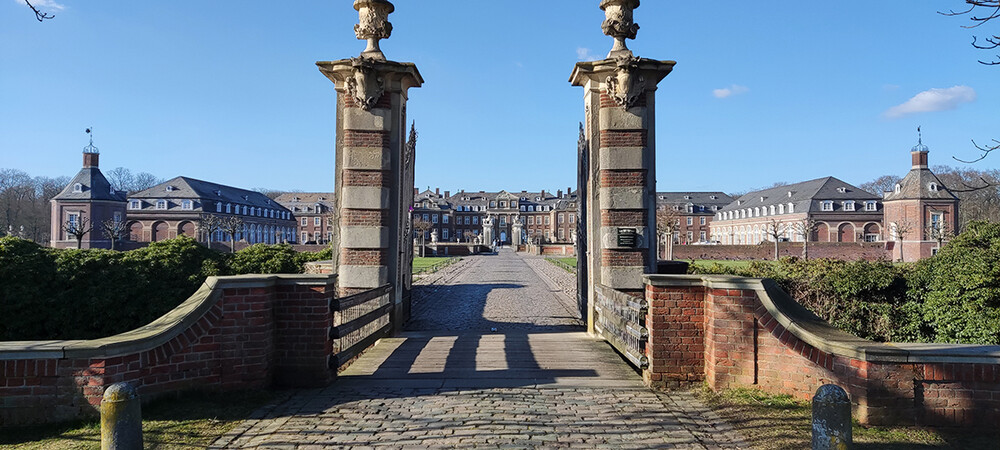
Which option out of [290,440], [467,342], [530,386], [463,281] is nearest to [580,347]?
[467,342]

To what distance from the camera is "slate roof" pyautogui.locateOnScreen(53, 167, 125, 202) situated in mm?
64812

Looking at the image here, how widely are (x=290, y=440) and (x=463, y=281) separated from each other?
2015 centimetres

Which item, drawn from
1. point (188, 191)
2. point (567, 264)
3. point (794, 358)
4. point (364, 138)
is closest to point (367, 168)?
point (364, 138)

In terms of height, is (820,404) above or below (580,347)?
above

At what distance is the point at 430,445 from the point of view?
4.39 meters

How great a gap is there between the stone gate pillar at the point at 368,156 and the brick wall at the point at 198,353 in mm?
3007

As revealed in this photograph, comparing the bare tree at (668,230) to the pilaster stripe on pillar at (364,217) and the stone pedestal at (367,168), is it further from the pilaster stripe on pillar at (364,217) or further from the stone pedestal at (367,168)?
the pilaster stripe on pillar at (364,217)

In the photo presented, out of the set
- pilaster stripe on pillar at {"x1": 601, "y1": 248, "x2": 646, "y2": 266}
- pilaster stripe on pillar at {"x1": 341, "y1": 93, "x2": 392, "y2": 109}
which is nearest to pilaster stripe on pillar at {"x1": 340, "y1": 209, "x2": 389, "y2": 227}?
pilaster stripe on pillar at {"x1": 341, "y1": 93, "x2": 392, "y2": 109}

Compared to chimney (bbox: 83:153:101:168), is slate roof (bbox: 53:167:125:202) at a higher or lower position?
lower

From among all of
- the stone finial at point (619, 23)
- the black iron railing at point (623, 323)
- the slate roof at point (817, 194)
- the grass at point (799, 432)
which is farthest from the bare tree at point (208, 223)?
the slate roof at point (817, 194)

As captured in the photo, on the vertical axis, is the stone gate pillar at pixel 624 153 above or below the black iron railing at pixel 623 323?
above

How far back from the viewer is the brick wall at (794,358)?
475cm

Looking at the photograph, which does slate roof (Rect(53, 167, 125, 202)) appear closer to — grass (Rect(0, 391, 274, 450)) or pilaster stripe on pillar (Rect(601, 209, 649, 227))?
pilaster stripe on pillar (Rect(601, 209, 649, 227))

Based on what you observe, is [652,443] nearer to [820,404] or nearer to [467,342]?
[820,404]
